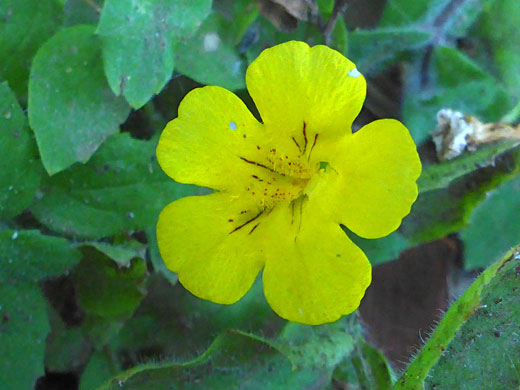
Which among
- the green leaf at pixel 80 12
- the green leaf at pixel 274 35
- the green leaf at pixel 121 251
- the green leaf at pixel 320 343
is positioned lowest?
the green leaf at pixel 320 343

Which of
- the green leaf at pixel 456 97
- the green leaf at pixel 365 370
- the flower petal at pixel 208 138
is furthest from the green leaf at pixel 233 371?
the green leaf at pixel 456 97

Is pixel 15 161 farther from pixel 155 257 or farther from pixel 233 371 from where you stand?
pixel 233 371

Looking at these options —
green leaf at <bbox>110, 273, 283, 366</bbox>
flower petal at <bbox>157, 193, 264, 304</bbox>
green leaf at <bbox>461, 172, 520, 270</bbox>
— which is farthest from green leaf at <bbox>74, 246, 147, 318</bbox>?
green leaf at <bbox>461, 172, 520, 270</bbox>

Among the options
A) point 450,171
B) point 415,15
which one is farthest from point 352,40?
point 450,171

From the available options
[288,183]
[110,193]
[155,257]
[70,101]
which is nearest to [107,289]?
[155,257]

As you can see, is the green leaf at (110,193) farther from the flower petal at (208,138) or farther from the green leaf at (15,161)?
the flower petal at (208,138)

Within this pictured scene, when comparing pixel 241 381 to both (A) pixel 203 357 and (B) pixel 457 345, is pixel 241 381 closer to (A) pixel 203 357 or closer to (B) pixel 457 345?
(A) pixel 203 357
